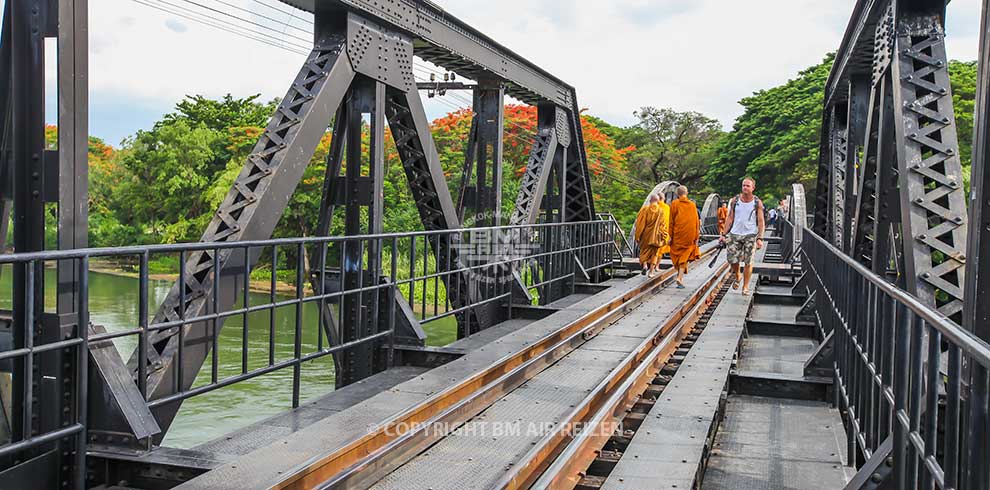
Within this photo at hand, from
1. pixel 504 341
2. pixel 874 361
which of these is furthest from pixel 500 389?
pixel 874 361

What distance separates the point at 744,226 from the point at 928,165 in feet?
22.8

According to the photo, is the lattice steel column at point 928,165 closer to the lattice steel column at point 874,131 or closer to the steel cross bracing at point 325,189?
the lattice steel column at point 874,131

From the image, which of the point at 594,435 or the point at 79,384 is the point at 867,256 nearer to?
the point at 594,435

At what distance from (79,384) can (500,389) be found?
10.3 feet

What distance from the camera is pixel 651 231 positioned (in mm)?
14859

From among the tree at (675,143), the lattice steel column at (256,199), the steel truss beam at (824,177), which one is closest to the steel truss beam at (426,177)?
the lattice steel column at (256,199)

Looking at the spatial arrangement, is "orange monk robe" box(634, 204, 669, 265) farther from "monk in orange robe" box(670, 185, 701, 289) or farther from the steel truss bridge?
the steel truss bridge

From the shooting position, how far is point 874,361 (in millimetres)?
4371

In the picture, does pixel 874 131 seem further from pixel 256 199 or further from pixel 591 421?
pixel 256 199

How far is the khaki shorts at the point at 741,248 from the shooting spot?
12805mm

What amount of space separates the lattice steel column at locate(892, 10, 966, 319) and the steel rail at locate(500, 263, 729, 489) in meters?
2.24

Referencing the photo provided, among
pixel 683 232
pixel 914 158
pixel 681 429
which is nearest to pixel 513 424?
pixel 681 429

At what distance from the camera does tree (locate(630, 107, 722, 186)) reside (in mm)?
59250

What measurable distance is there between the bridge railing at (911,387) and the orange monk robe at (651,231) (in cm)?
863
